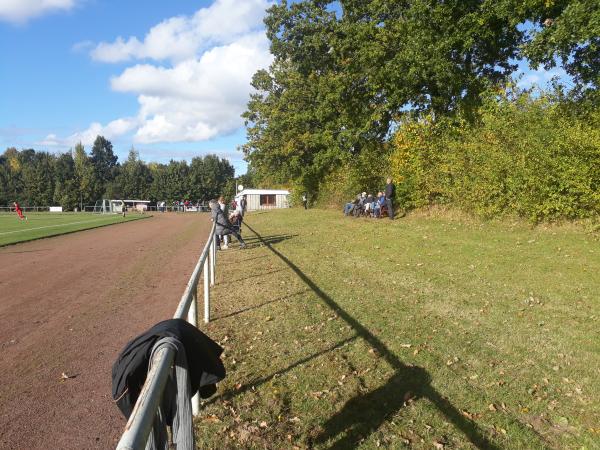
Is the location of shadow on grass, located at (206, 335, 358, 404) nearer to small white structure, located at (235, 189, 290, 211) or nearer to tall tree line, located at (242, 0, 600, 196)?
tall tree line, located at (242, 0, 600, 196)

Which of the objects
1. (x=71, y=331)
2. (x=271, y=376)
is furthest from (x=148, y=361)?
(x=71, y=331)

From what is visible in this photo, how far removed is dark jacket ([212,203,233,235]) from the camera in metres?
14.9

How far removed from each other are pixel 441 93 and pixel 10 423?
23.9 meters

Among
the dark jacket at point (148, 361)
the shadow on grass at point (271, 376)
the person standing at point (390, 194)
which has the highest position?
the person standing at point (390, 194)

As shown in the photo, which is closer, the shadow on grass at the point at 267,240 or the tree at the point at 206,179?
the shadow on grass at the point at 267,240

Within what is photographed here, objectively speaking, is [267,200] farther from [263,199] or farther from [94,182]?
[94,182]

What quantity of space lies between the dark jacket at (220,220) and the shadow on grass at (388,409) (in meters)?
10.2

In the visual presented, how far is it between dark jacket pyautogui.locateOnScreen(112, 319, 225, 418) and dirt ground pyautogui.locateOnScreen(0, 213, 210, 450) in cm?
170

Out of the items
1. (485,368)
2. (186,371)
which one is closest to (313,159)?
(485,368)

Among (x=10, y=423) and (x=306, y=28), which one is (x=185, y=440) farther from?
(x=306, y=28)

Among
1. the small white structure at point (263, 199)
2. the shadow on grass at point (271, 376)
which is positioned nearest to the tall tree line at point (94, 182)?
the small white structure at point (263, 199)

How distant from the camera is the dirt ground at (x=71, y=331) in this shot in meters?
4.10

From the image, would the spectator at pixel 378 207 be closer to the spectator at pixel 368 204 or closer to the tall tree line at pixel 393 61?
the spectator at pixel 368 204

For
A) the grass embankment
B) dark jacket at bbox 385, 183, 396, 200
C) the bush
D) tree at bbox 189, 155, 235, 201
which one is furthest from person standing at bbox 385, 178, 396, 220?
tree at bbox 189, 155, 235, 201
